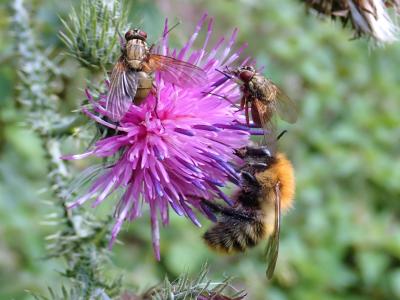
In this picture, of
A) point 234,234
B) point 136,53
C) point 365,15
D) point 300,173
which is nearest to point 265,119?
point 234,234

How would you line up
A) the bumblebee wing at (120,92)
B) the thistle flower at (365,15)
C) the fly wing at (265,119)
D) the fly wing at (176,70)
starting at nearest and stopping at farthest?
the bumblebee wing at (120,92), the fly wing at (176,70), the fly wing at (265,119), the thistle flower at (365,15)

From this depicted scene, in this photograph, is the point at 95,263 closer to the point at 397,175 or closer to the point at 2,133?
the point at 2,133

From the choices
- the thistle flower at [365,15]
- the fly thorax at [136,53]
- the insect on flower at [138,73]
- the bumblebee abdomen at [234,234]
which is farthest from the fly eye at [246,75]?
the thistle flower at [365,15]

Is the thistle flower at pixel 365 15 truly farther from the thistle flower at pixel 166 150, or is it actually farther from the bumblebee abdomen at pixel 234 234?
the bumblebee abdomen at pixel 234 234

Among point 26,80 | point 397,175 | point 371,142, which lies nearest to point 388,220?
point 397,175

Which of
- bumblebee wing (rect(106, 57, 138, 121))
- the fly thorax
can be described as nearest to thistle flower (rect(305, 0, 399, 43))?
the fly thorax

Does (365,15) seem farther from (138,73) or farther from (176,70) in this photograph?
(138,73)

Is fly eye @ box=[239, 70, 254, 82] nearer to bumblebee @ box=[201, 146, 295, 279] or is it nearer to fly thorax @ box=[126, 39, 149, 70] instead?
bumblebee @ box=[201, 146, 295, 279]

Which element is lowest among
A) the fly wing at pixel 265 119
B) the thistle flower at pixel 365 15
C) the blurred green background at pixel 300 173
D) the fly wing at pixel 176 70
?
the blurred green background at pixel 300 173
